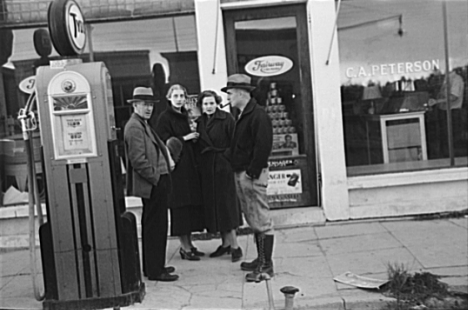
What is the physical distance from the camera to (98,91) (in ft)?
17.3

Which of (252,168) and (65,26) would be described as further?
(252,168)

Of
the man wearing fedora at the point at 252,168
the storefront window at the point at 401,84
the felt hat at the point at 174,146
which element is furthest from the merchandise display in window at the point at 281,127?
the man wearing fedora at the point at 252,168

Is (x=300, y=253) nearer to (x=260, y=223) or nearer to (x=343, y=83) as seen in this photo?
(x=260, y=223)

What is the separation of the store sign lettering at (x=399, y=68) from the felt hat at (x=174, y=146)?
10.0ft

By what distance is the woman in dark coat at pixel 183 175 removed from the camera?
A: 21.8 ft

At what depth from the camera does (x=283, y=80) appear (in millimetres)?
8258

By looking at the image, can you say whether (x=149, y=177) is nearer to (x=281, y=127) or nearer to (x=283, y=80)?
(x=281, y=127)

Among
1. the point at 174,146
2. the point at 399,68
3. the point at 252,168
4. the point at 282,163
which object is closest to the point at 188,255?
the point at 174,146

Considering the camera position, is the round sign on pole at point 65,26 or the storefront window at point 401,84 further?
the storefront window at point 401,84

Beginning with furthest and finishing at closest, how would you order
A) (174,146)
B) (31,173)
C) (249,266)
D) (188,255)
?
(188,255)
(174,146)
(249,266)
(31,173)

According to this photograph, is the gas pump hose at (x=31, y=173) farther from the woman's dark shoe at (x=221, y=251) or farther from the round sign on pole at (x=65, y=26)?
the woman's dark shoe at (x=221, y=251)

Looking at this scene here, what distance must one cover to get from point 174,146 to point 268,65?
92.7 inches

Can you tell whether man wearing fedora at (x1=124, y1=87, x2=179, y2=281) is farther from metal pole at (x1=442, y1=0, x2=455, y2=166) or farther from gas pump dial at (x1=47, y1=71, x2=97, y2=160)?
metal pole at (x1=442, y1=0, x2=455, y2=166)

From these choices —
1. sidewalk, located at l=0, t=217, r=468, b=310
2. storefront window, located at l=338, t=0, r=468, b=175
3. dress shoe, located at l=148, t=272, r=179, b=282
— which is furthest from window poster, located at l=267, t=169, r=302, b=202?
dress shoe, located at l=148, t=272, r=179, b=282
